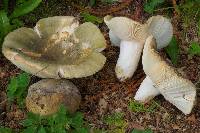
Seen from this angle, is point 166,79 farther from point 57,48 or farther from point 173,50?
point 57,48

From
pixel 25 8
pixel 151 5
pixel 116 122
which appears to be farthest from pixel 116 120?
pixel 25 8

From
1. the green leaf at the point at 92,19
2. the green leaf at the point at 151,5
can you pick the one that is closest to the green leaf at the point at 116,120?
the green leaf at the point at 92,19

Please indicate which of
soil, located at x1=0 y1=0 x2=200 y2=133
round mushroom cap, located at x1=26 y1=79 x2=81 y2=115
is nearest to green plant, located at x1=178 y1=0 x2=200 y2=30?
soil, located at x1=0 y1=0 x2=200 y2=133

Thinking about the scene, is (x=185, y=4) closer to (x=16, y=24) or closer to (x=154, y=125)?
(x=154, y=125)

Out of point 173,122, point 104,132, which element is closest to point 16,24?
point 104,132

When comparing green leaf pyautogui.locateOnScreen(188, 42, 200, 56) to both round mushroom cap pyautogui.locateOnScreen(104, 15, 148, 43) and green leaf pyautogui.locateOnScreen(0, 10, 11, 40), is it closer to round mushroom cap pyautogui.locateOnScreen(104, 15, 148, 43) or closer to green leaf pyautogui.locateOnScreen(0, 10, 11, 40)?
round mushroom cap pyautogui.locateOnScreen(104, 15, 148, 43)

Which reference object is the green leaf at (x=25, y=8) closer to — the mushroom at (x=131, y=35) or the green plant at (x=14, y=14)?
the green plant at (x=14, y=14)
